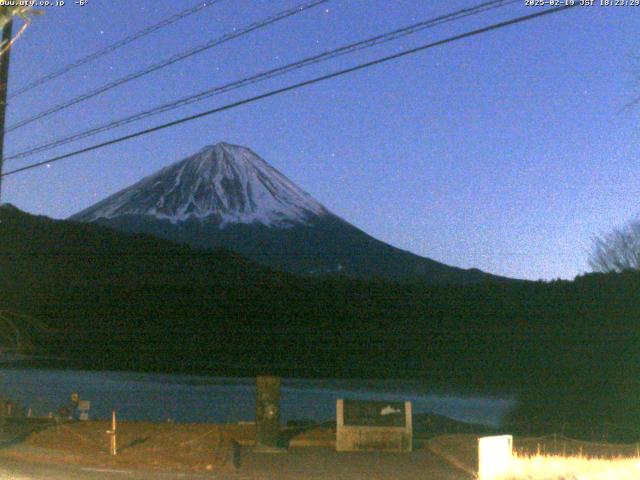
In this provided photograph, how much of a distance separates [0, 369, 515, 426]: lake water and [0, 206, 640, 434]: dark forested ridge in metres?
2.73

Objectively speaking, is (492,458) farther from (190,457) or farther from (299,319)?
(299,319)

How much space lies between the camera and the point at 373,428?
66.0 ft

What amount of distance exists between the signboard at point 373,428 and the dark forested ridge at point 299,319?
17223mm

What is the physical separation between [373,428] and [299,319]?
53.4 meters

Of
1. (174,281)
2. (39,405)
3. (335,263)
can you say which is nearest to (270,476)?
(39,405)

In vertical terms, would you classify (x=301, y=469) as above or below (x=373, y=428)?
below

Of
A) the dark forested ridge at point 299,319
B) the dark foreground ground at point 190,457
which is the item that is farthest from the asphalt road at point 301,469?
the dark forested ridge at point 299,319

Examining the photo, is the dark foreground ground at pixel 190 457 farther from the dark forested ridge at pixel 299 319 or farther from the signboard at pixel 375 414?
the dark forested ridge at pixel 299 319

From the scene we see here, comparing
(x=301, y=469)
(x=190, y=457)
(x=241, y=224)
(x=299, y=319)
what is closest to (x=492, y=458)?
(x=301, y=469)

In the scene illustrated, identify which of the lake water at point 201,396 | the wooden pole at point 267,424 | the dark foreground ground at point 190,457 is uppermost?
the wooden pole at point 267,424

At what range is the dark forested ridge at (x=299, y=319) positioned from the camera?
48.8 metres

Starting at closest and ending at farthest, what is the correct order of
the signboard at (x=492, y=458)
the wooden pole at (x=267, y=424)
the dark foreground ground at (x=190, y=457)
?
the signboard at (x=492, y=458)
the dark foreground ground at (x=190, y=457)
the wooden pole at (x=267, y=424)

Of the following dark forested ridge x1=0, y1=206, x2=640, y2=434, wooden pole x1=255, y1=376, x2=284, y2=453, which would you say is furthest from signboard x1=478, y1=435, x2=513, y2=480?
dark forested ridge x1=0, y1=206, x2=640, y2=434

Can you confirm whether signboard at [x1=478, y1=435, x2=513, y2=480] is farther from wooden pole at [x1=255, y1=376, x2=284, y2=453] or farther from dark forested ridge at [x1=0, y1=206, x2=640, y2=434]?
dark forested ridge at [x1=0, y1=206, x2=640, y2=434]
